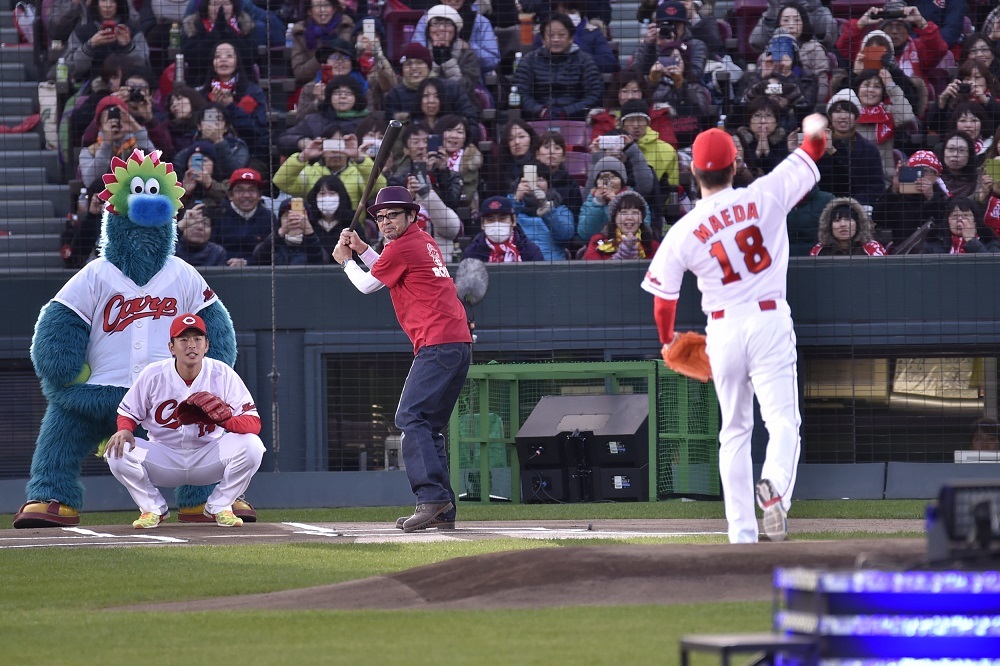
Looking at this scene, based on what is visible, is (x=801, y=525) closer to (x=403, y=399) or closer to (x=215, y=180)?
(x=403, y=399)

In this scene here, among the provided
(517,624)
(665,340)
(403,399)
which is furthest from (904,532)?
(517,624)

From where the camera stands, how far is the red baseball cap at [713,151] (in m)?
Result: 6.57

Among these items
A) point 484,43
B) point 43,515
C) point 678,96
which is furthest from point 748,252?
point 484,43

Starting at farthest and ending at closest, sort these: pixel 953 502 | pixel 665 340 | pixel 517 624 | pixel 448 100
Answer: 1. pixel 448 100
2. pixel 665 340
3. pixel 517 624
4. pixel 953 502

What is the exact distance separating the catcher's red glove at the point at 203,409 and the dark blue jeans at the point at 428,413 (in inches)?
51.5

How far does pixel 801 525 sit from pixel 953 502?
5664mm

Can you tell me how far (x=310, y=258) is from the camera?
45.5 ft

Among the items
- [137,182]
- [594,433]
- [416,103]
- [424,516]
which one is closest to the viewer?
[424,516]

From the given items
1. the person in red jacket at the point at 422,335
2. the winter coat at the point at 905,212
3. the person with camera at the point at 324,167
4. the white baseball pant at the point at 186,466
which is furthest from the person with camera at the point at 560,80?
the white baseball pant at the point at 186,466

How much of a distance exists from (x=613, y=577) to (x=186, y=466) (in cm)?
488

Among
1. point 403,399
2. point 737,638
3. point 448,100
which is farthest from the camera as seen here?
point 448,100

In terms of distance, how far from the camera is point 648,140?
14297mm

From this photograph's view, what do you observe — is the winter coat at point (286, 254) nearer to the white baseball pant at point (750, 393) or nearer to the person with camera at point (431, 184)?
the person with camera at point (431, 184)

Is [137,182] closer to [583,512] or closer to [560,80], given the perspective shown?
[583,512]
